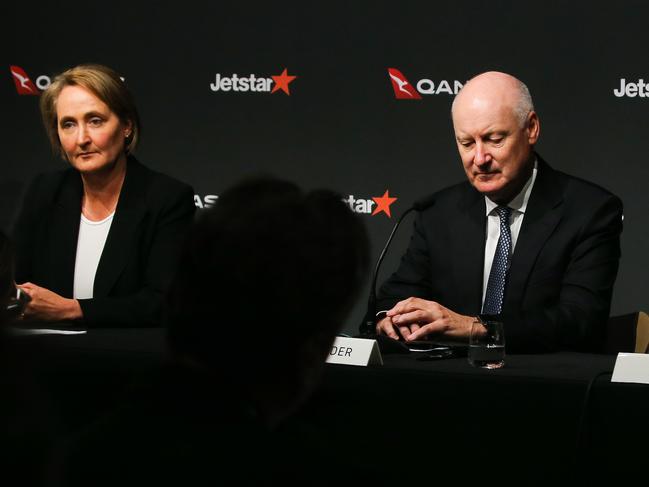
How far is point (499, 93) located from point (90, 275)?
153 centimetres

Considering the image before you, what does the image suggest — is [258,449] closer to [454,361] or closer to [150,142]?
[454,361]

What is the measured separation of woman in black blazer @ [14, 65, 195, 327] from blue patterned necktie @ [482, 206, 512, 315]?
3.45 feet

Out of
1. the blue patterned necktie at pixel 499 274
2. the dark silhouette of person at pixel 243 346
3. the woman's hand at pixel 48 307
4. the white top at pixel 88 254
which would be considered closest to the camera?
the dark silhouette of person at pixel 243 346

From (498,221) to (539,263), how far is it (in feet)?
0.76

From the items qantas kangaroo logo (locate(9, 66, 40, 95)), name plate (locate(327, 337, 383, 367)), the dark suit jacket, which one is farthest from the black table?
qantas kangaroo logo (locate(9, 66, 40, 95))

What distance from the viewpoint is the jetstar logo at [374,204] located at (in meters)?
4.99

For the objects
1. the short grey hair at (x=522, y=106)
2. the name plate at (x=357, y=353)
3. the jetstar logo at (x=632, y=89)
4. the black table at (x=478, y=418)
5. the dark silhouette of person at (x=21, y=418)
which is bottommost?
the black table at (x=478, y=418)

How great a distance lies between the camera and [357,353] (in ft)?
8.50

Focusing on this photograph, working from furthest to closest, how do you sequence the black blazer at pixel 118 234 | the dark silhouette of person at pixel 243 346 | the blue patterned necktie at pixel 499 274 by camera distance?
the black blazer at pixel 118 234, the blue patterned necktie at pixel 499 274, the dark silhouette of person at pixel 243 346

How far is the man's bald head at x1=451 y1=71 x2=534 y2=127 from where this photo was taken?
3471mm

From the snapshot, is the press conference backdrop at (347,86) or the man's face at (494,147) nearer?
the man's face at (494,147)

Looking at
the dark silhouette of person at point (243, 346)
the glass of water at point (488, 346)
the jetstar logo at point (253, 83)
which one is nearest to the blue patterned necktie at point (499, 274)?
the glass of water at point (488, 346)

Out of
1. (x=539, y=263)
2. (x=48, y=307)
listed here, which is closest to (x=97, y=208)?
(x=48, y=307)

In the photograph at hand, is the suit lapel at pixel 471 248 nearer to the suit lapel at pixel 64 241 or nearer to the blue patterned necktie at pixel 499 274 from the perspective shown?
the blue patterned necktie at pixel 499 274
